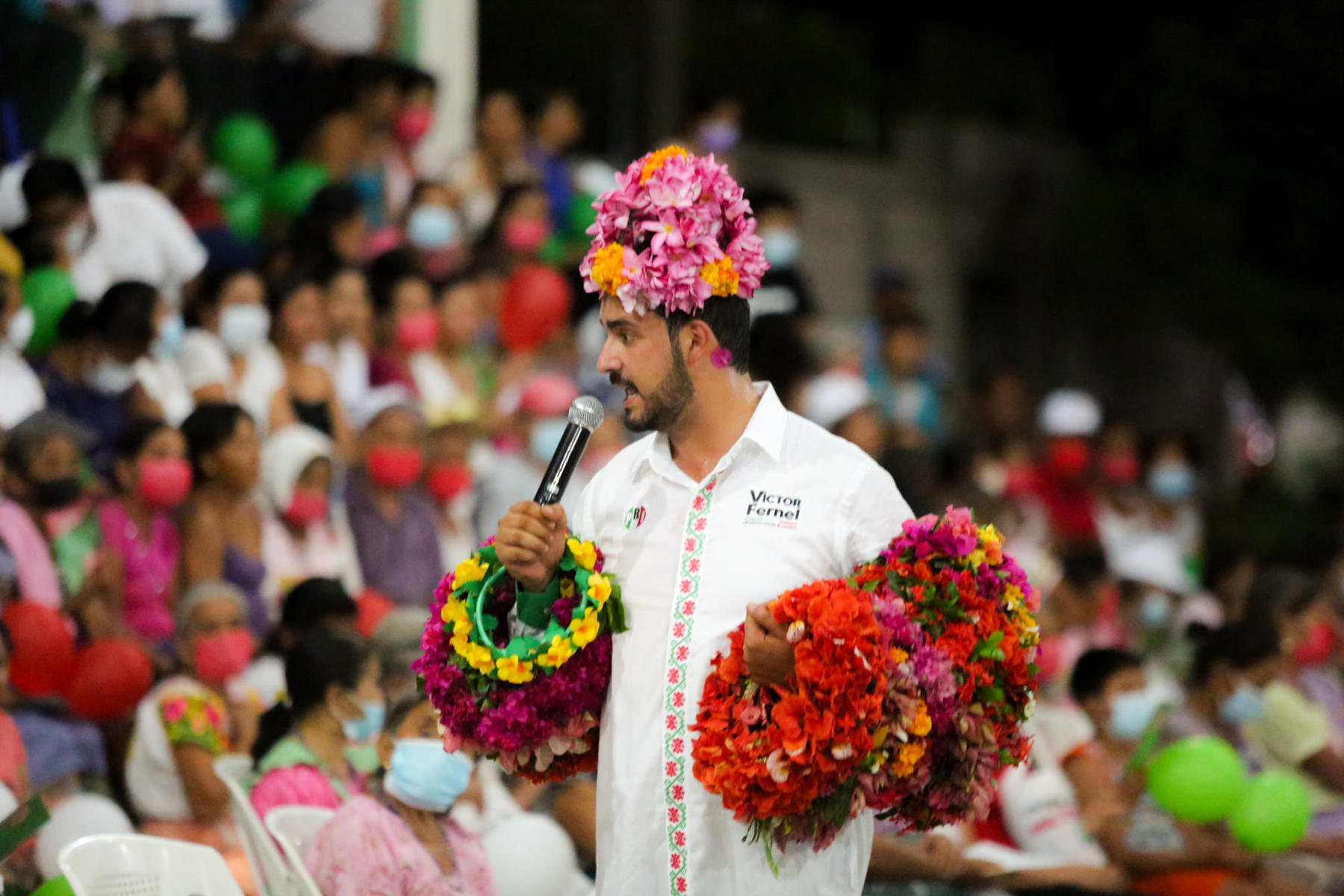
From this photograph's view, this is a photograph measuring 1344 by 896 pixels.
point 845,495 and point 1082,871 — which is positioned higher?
point 845,495

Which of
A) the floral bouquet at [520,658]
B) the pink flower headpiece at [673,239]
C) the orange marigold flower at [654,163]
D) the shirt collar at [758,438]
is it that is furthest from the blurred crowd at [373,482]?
the orange marigold flower at [654,163]

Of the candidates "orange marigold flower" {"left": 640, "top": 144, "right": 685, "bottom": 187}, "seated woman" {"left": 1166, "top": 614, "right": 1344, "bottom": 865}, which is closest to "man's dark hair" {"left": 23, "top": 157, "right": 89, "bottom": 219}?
"orange marigold flower" {"left": 640, "top": 144, "right": 685, "bottom": 187}

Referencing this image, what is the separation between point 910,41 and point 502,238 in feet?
23.2

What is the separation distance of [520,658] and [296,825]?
1498mm

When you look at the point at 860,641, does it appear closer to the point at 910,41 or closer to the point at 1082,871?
the point at 1082,871

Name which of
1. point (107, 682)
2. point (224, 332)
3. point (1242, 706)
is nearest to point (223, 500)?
point (224, 332)

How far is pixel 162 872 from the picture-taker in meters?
4.52

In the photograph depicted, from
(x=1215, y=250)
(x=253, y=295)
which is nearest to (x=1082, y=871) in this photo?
(x=253, y=295)

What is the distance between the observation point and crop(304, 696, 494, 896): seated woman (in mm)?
4523

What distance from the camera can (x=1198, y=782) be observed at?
586cm

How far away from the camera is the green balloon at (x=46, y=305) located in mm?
6902

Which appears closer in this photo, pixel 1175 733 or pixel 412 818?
pixel 412 818

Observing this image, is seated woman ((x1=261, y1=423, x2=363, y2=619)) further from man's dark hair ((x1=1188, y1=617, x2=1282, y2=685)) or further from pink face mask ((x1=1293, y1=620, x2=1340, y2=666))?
pink face mask ((x1=1293, y1=620, x2=1340, y2=666))

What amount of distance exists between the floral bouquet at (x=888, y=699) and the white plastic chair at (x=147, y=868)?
174cm
